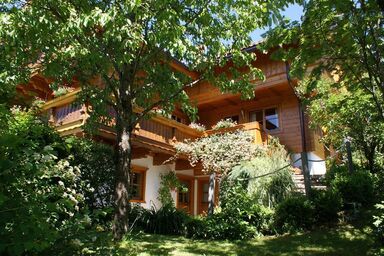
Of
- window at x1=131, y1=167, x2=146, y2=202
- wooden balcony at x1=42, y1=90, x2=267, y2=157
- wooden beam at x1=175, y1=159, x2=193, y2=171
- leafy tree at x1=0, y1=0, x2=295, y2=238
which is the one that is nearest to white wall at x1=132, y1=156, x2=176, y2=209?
window at x1=131, y1=167, x2=146, y2=202

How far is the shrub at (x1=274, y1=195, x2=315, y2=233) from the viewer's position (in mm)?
8727

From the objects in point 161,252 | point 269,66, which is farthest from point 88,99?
point 269,66

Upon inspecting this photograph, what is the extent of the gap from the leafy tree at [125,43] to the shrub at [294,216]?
3.03 metres

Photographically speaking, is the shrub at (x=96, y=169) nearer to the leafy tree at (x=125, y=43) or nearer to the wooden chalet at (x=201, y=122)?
the wooden chalet at (x=201, y=122)

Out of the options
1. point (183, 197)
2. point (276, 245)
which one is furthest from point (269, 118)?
point (276, 245)

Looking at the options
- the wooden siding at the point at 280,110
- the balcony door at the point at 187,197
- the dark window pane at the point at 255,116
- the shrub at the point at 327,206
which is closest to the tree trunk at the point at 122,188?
the shrub at the point at 327,206

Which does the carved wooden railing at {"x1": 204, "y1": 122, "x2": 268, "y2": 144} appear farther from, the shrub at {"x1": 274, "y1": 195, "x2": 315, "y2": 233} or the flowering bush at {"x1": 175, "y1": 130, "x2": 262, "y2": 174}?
the shrub at {"x1": 274, "y1": 195, "x2": 315, "y2": 233}

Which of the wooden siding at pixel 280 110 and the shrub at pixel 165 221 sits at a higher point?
the wooden siding at pixel 280 110

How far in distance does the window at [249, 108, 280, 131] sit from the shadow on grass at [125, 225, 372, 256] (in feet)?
32.7

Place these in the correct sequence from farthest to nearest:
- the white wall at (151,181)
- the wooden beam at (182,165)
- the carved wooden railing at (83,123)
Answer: the wooden beam at (182,165)
the white wall at (151,181)
the carved wooden railing at (83,123)

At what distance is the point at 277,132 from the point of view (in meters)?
17.4

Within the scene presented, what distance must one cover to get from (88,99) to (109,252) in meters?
6.57

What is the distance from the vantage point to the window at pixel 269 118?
17.9 metres

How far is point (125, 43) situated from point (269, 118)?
13.0 metres
